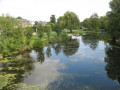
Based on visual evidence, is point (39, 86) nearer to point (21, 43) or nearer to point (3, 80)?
point (3, 80)

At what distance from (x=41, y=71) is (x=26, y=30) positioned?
53.6 ft

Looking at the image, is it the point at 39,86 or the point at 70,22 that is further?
the point at 70,22

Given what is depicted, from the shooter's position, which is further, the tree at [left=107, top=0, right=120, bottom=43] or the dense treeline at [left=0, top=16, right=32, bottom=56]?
the tree at [left=107, top=0, right=120, bottom=43]

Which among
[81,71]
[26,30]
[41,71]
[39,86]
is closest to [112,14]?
[26,30]

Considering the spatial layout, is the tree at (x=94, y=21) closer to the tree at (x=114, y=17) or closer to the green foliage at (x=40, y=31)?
the tree at (x=114, y=17)

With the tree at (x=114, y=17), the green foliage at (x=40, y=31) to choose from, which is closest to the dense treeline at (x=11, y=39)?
the green foliage at (x=40, y=31)

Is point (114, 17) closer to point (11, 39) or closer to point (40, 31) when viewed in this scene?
point (40, 31)

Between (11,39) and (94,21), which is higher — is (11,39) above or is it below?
below

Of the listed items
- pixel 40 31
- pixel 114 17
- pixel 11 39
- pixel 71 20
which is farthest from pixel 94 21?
pixel 11 39

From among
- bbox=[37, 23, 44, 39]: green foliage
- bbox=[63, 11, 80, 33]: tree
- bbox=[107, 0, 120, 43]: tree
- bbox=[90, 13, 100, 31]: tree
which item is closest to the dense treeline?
bbox=[37, 23, 44, 39]: green foliage

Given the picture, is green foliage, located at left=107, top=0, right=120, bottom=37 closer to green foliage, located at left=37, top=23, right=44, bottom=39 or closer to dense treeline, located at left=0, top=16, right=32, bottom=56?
green foliage, located at left=37, top=23, right=44, bottom=39

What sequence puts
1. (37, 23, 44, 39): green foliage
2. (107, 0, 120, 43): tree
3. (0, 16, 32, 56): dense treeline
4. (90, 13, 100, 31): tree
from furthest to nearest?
1. (90, 13, 100, 31): tree
2. (37, 23, 44, 39): green foliage
3. (107, 0, 120, 43): tree
4. (0, 16, 32, 56): dense treeline

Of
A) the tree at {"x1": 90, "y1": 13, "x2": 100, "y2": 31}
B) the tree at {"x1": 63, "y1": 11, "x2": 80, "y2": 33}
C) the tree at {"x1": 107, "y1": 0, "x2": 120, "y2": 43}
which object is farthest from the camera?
the tree at {"x1": 90, "y1": 13, "x2": 100, "y2": 31}

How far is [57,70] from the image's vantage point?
50.7 feet
